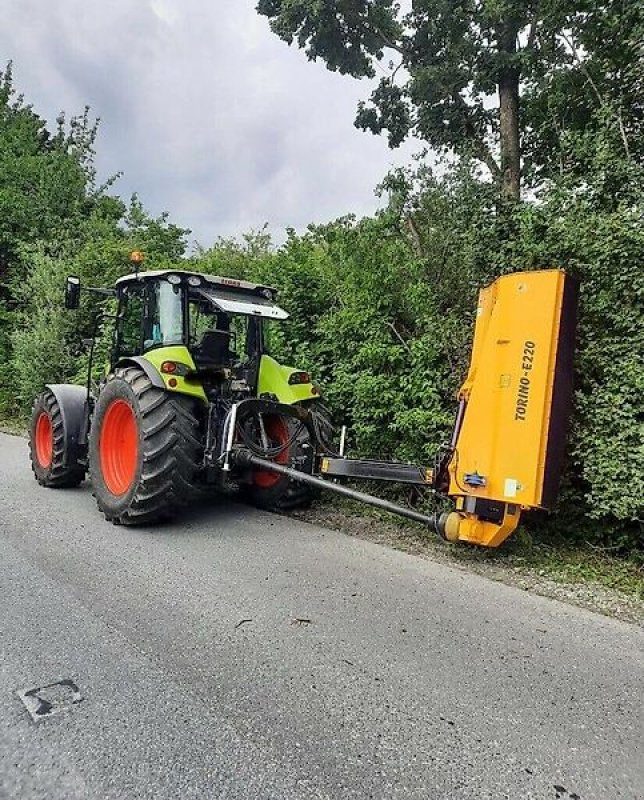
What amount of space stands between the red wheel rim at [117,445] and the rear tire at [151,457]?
0.04 ft

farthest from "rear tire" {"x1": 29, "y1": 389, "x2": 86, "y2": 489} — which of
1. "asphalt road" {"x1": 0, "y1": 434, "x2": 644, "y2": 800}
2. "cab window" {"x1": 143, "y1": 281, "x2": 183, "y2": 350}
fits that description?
"asphalt road" {"x1": 0, "y1": 434, "x2": 644, "y2": 800}

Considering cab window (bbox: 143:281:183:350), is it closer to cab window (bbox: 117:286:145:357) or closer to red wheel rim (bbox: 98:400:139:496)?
cab window (bbox: 117:286:145:357)

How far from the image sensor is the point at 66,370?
37.8 feet

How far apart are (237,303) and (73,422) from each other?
2261 mm

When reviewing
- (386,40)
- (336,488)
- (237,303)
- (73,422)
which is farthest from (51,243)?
(336,488)

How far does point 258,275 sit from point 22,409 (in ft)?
25.3

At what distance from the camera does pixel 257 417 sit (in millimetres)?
5074

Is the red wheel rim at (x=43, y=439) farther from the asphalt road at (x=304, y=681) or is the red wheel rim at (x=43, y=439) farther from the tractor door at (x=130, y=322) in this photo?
the asphalt road at (x=304, y=681)

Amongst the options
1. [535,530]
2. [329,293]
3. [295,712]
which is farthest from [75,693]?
[329,293]

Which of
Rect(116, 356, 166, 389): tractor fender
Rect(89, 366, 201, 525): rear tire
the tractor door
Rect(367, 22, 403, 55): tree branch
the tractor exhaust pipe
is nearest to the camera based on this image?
the tractor exhaust pipe

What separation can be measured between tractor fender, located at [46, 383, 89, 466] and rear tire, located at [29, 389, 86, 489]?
0.05ft

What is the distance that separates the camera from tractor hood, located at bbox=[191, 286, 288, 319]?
192 inches

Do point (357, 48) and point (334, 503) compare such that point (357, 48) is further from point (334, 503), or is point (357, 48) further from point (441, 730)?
point (441, 730)

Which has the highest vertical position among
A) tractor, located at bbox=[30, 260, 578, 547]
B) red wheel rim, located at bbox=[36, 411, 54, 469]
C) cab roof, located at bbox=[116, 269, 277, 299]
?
cab roof, located at bbox=[116, 269, 277, 299]
